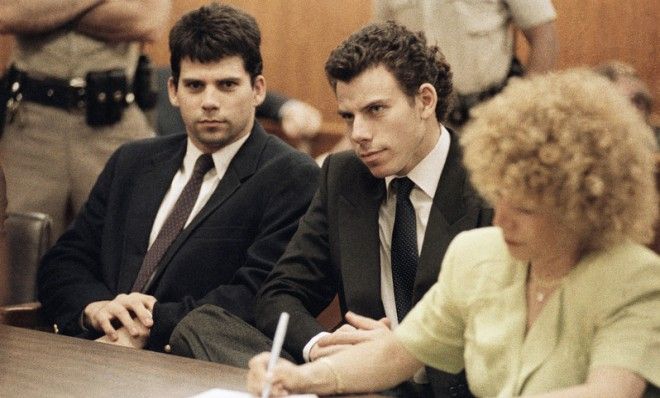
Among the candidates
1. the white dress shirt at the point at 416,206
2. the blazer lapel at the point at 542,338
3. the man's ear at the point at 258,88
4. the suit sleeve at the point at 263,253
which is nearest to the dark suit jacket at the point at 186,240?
the suit sleeve at the point at 263,253

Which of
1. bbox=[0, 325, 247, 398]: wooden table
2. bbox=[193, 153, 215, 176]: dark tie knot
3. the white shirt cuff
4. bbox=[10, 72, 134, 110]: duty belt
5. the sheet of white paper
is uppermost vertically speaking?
bbox=[10, 72, 134, 110]: duty belt

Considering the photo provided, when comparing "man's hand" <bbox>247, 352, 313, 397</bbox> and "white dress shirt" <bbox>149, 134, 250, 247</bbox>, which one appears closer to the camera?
"man's hand" <bbox>247, 352, 313, 397</bbox>

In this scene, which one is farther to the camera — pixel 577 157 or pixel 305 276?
pixel 305 276

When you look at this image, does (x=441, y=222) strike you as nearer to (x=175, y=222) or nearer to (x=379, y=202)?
(x=379, y=202)

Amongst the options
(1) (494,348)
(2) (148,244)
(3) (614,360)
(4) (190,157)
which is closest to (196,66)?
(4) (190,157)

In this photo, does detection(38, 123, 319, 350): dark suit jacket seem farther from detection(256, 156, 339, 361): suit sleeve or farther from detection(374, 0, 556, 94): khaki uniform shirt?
detection(374, 0, 556, 94): khaki uniform shirt

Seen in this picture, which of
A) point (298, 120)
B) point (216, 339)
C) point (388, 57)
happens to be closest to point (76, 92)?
point (388, 57)

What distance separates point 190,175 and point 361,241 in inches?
27.3

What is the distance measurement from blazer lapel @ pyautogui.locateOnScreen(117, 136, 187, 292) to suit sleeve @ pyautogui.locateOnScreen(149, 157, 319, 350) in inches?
8.2

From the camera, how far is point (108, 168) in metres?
3.34

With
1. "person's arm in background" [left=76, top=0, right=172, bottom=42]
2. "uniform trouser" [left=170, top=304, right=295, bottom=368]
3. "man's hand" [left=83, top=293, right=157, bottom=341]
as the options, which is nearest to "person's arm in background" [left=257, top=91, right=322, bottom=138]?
"person's arm in background" [left=76, top=0, right=172, bottom=42]

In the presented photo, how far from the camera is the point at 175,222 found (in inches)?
124

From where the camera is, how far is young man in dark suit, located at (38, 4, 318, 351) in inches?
117

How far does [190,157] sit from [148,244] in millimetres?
264
